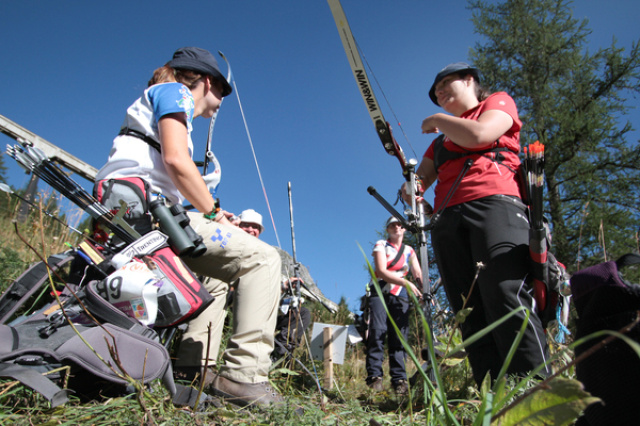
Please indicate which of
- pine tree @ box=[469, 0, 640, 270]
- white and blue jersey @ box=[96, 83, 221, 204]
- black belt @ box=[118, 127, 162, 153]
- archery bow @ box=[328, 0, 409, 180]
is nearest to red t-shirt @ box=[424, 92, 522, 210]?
archery bow @ box=[328, 0, 409, 180]

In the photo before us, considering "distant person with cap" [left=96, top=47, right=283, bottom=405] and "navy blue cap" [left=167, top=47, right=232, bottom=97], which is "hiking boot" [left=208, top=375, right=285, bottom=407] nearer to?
"distant person with cap" [left=96, top=47, right=283, bottom=405]

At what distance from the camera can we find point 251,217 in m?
5.24

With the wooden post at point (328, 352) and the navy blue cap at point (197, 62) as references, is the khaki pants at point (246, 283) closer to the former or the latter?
the navy blue cap at point (197, 62)

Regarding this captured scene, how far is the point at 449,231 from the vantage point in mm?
2023

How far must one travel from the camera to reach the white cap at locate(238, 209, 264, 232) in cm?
520

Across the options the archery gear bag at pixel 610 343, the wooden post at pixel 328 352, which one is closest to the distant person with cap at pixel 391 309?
the wooden post at pixel 328 352

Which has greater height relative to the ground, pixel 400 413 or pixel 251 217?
pixel 251 217

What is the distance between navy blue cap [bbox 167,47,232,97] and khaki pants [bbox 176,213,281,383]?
0.75 m

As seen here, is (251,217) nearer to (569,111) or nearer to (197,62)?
(197,62)

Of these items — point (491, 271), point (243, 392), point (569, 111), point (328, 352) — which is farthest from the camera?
point (569, 111)

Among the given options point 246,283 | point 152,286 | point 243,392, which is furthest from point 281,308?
point 152,286

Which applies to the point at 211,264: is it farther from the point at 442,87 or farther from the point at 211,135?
the point at 442,87

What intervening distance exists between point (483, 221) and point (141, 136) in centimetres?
161

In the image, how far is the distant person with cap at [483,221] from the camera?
1.70m
